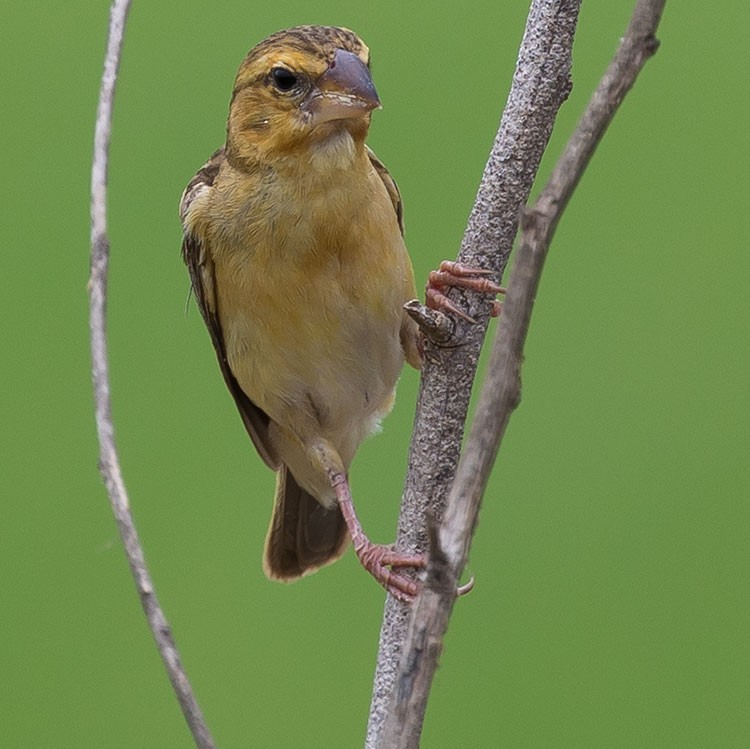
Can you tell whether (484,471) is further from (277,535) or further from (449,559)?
(277,535)

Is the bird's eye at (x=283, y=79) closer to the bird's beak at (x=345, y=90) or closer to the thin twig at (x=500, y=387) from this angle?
the bird's beak at (x=345, y=90)

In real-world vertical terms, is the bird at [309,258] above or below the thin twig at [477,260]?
above

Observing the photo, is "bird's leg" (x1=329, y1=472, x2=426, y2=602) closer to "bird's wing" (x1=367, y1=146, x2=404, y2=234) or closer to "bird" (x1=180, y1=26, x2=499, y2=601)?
"bird" (x1=180, y1=26, x2=499, y2=601)

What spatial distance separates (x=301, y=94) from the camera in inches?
115

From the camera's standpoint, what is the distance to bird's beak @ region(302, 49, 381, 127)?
2.72 metres

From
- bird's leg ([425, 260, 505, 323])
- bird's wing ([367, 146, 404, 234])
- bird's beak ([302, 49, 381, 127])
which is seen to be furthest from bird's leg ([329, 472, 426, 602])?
bird's beak ([302, 49, 381, 127])

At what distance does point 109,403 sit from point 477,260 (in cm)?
83

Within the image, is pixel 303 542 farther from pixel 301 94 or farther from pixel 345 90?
pixel 345 90

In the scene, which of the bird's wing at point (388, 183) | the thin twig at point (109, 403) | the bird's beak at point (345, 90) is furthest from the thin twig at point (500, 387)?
the bird's wing at point (388, 183)

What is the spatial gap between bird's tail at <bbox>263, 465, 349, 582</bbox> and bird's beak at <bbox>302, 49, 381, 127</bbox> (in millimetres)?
1700

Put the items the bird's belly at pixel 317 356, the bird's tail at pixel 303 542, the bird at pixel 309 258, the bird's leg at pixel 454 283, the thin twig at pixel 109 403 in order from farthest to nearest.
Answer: the bird's tail at pixel 303 542 → the bird's belly at pixel 317 356 → the bird at pixel 309 258 → the bird's leg at pixel 454 283 → the thin twig at pixel 109 403

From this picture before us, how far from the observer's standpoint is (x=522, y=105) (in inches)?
84.4

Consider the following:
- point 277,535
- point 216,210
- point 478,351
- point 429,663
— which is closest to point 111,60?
point 478,351

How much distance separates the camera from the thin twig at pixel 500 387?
1349 mm
